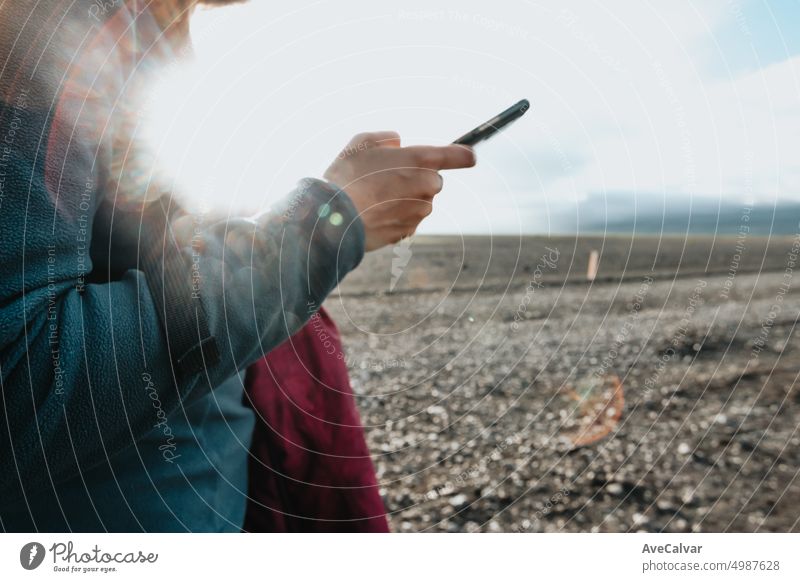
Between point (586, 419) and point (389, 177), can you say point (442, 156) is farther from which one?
point (586, 419)

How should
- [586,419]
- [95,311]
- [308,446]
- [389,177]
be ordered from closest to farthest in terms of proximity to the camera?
[95,311] → [389,177] → [308,446] → [586,419]

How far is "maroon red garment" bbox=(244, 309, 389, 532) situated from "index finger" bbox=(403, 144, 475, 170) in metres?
0.29

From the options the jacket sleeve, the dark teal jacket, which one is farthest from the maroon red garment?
the jacket sleeve

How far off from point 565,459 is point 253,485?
1.05m

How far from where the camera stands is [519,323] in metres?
3.57

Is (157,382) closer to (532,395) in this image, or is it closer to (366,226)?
(366,226)

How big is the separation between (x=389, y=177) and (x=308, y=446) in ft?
1.21

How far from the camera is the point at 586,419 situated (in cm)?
183

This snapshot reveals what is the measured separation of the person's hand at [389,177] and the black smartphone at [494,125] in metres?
0.06

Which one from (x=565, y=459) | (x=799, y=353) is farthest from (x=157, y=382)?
(x=799, y=353)

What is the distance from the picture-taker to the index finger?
572 mm
